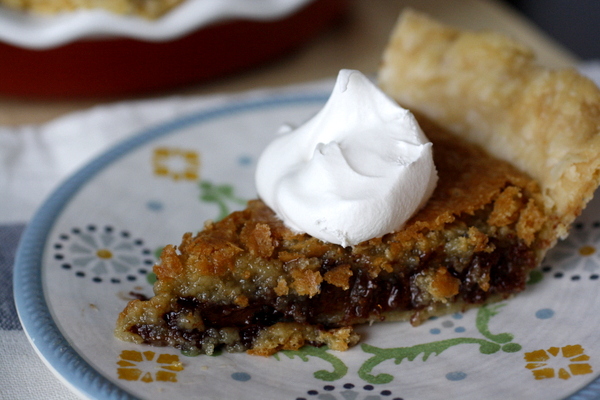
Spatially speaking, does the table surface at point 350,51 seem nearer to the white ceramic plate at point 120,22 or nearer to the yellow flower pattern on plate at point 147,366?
the white ceramic plate at point 120,22

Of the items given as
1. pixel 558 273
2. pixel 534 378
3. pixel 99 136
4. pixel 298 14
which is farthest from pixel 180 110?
pixel 534 378

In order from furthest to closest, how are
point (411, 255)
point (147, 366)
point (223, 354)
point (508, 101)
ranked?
point (508, 101) < point (411, 255) < point (223, 354) < point (147, 366)

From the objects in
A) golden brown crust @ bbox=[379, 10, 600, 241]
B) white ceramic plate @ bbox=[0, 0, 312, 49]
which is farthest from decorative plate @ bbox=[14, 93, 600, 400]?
white ceramic plate @ bbox=[0, 0, 312, 49]

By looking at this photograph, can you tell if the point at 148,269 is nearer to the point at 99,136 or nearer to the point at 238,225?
the point at 238,225

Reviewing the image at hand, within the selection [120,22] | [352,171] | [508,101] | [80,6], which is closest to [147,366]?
[352,171]

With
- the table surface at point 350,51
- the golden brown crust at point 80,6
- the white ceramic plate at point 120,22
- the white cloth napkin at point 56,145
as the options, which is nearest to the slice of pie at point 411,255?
the white cloth napkin at point 56,145

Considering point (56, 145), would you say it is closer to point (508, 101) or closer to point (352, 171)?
point (352, 171)

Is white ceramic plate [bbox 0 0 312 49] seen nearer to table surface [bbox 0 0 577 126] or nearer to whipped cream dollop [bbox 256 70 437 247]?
table surface [bbox 0 0 577 126]
